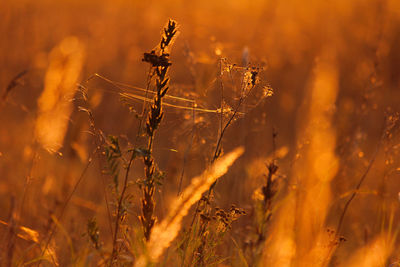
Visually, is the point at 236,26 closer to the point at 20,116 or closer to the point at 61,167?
the point at 20,116

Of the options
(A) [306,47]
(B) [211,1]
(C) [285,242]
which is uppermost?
(B) [211,1]

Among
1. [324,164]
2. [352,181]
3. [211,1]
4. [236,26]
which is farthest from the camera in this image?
[211,1]

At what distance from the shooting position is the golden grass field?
5.78ft

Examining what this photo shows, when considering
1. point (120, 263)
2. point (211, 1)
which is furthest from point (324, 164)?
point (211, 1)

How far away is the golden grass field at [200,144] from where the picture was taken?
1763 millimetres

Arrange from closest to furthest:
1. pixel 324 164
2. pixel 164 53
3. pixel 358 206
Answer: pixel 164 53 → pixel 324 164 → pixel 358 206

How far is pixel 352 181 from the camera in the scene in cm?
377

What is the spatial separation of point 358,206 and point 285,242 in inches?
86.2

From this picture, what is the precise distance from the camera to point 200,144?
262 cm

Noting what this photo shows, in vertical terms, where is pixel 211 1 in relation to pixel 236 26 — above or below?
above

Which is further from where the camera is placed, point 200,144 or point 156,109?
point 200,144

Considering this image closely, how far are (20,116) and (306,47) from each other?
4.63 meters

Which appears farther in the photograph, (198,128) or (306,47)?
(306,47)

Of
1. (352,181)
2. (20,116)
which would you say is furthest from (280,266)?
(20,116)
